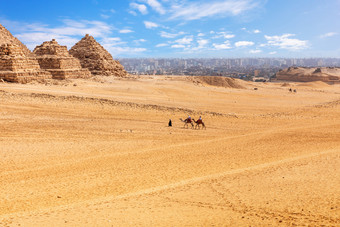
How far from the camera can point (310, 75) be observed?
89.6 meters

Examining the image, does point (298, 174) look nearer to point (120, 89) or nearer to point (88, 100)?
point (88, 100)

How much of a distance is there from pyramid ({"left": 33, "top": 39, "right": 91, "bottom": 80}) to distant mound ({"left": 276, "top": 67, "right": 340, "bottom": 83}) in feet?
239

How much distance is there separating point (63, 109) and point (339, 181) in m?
17.2

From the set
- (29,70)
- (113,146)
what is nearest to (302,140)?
(113,146)

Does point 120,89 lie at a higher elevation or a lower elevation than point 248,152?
higher

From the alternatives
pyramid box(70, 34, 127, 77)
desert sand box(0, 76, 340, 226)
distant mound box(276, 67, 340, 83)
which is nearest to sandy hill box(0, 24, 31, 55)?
pyramid box(70, 34, 127, 77)

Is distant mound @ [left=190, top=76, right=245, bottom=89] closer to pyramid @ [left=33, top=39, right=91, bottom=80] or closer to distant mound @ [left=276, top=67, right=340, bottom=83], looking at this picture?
pyramid @ [left=33, top=39, right=91, bottom=80]

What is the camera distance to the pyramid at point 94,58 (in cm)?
4794

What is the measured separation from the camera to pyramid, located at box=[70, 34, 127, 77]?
4794 cm

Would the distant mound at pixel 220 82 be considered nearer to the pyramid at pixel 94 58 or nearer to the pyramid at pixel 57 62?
the pyramid at pixel 94 58

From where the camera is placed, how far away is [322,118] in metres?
24.8

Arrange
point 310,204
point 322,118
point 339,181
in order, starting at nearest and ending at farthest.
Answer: point 310,204 < point 339,181 < point 322,118

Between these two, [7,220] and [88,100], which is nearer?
[7,220]

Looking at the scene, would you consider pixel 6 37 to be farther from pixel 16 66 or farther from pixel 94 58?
pixel 16 66
